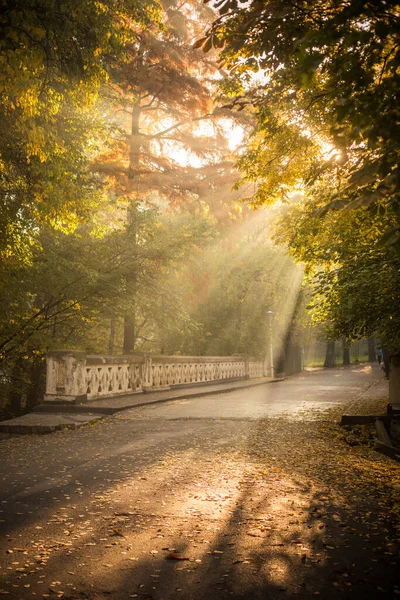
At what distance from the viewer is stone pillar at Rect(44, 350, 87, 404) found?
1409 cm

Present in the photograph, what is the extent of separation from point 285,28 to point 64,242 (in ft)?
41.4

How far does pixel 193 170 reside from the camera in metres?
24.0

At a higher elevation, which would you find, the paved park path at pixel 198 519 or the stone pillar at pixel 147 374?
the stone pillar at pixel 147 374

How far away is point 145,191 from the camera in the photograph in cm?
2272

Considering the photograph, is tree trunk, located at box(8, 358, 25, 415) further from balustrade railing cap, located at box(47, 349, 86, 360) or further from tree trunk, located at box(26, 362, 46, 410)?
balustrade railing cap, located at box(47, 349, 86, 360)

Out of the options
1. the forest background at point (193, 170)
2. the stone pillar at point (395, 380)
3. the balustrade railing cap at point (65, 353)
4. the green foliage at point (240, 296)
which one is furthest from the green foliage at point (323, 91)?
the green foliage at point (240, 296)

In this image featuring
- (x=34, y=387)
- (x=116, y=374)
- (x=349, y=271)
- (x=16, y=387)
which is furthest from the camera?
(x=34, y=387)

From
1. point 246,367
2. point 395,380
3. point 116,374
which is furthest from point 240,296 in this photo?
point 395,380

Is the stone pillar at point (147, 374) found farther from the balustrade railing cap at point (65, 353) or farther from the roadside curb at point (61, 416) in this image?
the balustrade railing cap at point (65, 353)

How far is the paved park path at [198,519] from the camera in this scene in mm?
3625

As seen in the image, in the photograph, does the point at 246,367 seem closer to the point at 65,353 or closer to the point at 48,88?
the point at 65,353

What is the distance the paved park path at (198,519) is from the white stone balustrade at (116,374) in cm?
430

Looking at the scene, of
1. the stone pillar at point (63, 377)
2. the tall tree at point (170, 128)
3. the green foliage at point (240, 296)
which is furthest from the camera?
the green foliage at point (240, 296)

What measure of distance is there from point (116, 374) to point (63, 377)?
3.16 m
